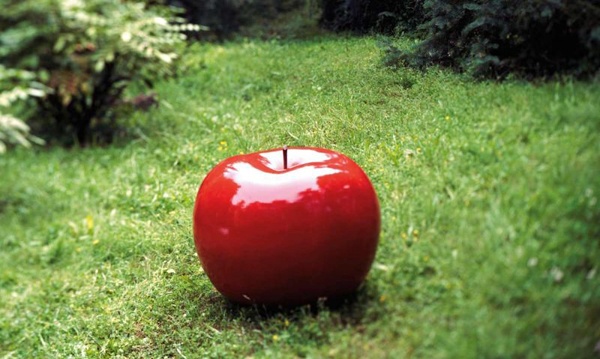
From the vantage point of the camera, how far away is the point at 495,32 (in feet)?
10.8

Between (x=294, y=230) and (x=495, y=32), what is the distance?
146 cm

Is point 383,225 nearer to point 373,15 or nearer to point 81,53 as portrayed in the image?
point 373,15

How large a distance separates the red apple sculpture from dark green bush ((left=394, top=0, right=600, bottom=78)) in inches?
36.4

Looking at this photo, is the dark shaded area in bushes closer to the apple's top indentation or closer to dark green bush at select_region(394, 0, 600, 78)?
dark green bush at select_region(394, 0, 600, 78)

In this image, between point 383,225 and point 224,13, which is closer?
point 383,225

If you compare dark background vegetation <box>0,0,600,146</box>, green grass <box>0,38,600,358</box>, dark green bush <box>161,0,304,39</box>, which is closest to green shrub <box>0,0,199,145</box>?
dark background vegetation <box>0,0,600,146</box>

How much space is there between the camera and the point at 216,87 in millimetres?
6508

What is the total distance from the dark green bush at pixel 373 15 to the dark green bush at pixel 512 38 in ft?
0.31

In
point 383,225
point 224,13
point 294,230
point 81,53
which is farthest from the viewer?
point 224,13

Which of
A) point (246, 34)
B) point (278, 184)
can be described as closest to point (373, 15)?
point (278, 184)

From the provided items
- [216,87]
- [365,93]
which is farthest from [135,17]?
[365,93]

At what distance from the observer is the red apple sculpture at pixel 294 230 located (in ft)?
9.13

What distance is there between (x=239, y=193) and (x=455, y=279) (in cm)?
103

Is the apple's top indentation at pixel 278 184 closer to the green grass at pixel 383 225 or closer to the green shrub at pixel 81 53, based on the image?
the green grass at pixel 383 225
